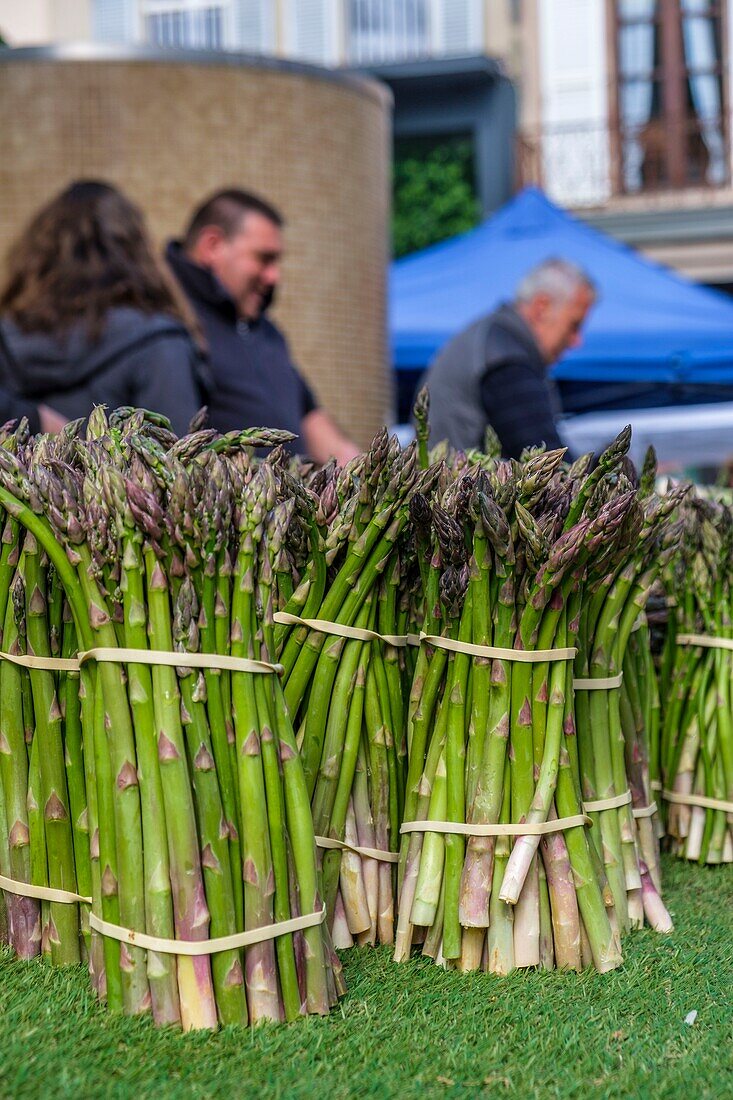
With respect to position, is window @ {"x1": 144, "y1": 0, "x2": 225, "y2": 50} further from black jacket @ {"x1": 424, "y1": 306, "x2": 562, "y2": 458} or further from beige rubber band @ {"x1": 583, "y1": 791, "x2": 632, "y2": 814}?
beige rubber band @ {"x1": 583, "y1": 791, "x2": 632, "y2": 814}

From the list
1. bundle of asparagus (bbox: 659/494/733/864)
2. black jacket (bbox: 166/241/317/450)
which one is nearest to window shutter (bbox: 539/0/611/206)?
black jacket (bbox: 166/241/317/450)

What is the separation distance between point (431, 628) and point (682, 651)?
102 cm

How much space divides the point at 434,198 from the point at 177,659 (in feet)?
48.6

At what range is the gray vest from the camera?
419cm

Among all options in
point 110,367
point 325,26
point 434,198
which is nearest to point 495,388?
point 110,367

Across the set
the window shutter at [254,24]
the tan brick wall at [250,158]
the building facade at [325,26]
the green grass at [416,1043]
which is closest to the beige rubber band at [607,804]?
the green grass at [416,1043]

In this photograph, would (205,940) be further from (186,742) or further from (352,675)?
(352,675)

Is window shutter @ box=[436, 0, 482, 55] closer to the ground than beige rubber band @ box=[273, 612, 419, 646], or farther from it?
farther from it

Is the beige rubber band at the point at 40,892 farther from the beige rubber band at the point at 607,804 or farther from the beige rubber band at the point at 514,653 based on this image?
the beige rubber band at the point at 607,804

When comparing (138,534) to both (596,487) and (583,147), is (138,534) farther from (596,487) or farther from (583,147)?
(583,147)

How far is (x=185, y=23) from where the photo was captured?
1694 centimetres

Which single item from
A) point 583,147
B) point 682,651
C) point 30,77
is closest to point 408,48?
point 583,147

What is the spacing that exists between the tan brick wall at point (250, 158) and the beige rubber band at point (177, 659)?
3782 mm

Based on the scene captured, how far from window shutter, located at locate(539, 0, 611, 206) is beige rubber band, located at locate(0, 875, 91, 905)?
1471 centimetres
